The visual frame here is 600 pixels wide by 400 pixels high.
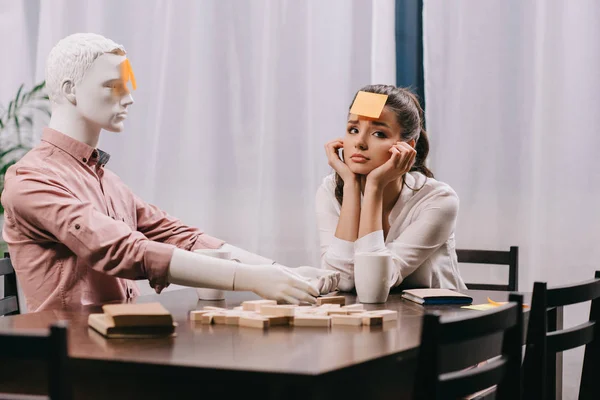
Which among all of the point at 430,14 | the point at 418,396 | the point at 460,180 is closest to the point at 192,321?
the point at 418,396

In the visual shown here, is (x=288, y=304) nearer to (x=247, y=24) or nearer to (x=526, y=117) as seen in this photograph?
(x=526, y=117)

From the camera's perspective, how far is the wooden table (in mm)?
935

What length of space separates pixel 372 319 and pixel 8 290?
1103mm

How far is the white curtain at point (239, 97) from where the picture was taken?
2.97m

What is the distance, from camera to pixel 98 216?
153 cm

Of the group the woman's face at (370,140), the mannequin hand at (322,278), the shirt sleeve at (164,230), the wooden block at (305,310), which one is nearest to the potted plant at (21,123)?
the shirt sleeve at (164,230)

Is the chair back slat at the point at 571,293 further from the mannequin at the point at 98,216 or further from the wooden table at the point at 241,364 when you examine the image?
the mannequin at the point at 98,216

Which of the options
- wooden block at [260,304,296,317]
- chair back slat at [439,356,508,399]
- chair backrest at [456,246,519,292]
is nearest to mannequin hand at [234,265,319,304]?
wooden block at [260,304,296,317]

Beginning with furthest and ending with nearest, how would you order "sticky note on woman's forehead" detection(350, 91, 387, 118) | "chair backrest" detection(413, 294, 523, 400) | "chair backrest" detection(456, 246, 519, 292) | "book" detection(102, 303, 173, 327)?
"chair backrest" detection(456, 246, 519, 292)
"sticky note on woman's forehead" detection(350, 91, 387, 118)
"book" detection(102, 303, 173, 327)
"chair backrest" detection(413, 294, 523, 400)

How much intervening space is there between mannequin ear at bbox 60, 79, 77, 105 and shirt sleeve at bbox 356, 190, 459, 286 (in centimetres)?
75

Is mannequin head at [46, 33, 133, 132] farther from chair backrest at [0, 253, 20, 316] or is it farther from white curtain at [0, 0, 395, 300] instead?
white curtain at [0, 0, 395, 300]

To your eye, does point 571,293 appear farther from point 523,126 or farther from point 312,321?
point 523,126

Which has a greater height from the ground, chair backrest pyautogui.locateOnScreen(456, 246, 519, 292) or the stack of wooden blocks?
the stack of wooden blocks

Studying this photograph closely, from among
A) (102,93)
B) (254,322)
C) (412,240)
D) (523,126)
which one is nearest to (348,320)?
(254,322)
